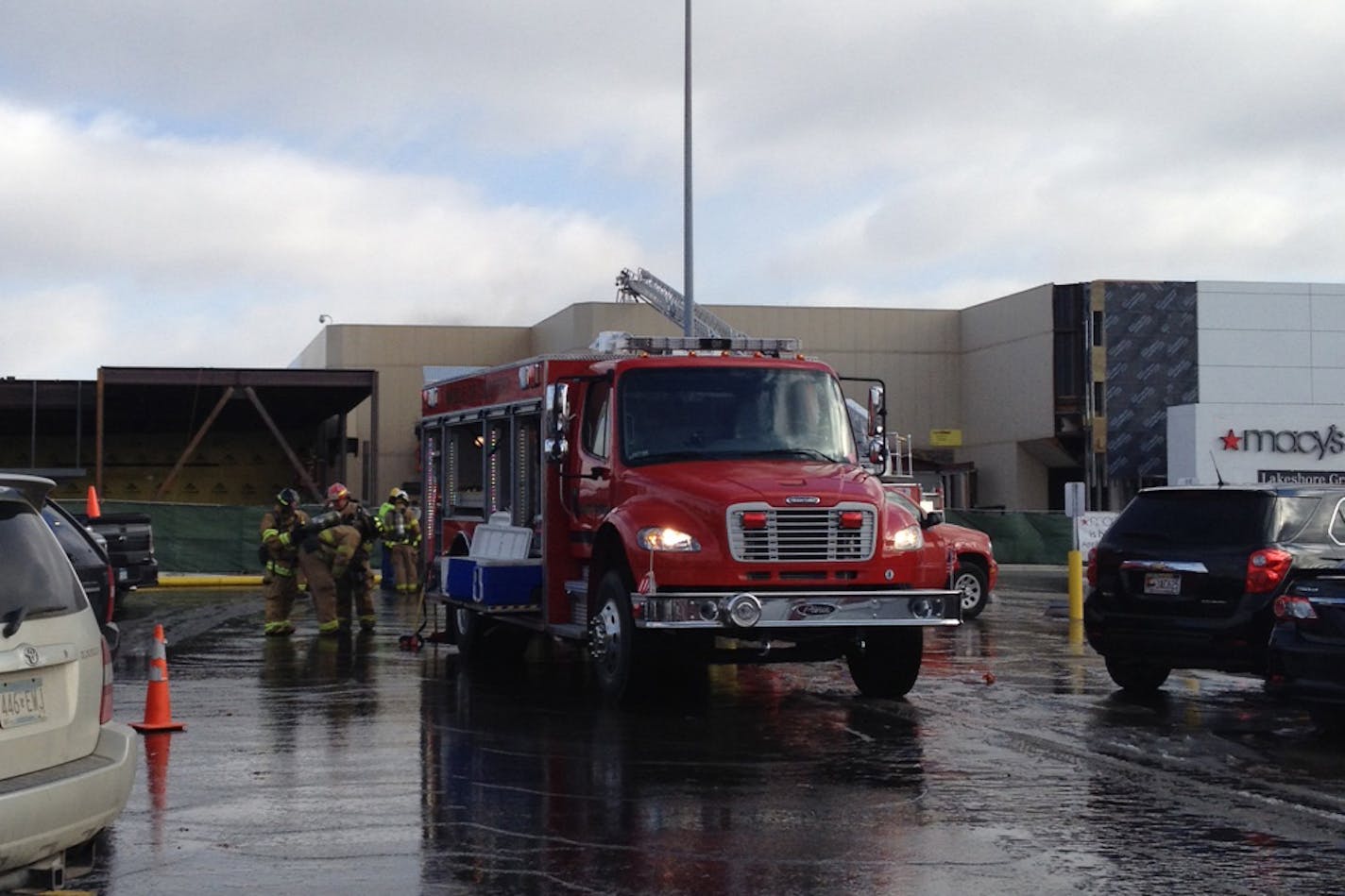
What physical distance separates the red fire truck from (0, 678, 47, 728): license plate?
6440 millimetres

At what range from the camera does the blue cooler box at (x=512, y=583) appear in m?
14.7

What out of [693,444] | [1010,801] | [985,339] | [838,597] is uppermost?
[985,339]

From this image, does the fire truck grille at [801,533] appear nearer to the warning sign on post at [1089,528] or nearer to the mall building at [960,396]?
the warning sign on post at [1089,528]

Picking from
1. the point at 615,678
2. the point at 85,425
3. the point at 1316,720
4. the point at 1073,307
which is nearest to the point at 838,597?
the point at 615,678

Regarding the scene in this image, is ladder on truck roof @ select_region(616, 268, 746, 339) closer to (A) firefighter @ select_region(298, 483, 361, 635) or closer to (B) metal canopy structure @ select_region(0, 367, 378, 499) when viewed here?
(B) metal canopy structure @ select_region(0, 367, 378, 499)

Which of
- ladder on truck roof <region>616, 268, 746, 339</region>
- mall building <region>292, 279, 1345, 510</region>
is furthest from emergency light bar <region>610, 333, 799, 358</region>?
ladder on truck roof <region>616, 268, 746, 339</region>

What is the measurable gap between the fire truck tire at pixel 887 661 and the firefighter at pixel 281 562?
8.22 metres

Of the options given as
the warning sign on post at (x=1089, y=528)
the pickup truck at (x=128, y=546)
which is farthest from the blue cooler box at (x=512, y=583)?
the warning sign on post at (x=1089, y=528)

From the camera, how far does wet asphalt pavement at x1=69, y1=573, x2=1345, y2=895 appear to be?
24.4 feet

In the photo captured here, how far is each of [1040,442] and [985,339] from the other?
17.1ft

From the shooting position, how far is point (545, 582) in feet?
47.8

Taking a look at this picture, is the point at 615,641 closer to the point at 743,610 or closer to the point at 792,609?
the point at 743,610

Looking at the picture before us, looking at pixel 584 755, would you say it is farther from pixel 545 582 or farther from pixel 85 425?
pixel 85 425

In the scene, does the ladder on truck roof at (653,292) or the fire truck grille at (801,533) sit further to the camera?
the ladder on truck roof at (653,292)
